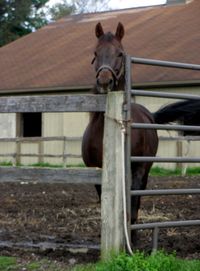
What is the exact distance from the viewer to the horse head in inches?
254

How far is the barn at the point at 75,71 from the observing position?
834 inches

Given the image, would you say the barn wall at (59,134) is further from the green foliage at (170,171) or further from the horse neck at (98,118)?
the horse neck at (98,118)

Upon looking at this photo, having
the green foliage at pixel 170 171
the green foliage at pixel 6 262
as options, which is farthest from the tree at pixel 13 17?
the green foliage at pixel 6 262

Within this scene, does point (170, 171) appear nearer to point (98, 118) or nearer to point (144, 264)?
point (98, 118)

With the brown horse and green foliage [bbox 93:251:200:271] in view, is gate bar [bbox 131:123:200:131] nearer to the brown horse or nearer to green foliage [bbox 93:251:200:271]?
the brown horse

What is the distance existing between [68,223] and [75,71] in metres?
16.0

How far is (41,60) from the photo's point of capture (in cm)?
2733

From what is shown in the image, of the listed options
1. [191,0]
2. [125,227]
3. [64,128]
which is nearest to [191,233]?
[125,227]

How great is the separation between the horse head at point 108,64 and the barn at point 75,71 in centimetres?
1294

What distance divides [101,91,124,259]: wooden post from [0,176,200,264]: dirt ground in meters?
0.68

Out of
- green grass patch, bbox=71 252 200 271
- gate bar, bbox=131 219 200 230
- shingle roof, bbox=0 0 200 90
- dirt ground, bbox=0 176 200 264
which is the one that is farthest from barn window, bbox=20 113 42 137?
green grass patch, bbox=71 252 200 271

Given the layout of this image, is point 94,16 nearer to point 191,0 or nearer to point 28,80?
point 191,0

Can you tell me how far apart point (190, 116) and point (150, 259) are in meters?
3.42

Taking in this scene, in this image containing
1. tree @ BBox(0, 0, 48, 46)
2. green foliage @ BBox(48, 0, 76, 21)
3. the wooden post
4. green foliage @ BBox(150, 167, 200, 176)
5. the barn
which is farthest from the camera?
green foliage @ BBox(48, 0, 76, 21)
